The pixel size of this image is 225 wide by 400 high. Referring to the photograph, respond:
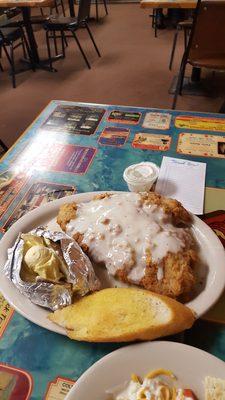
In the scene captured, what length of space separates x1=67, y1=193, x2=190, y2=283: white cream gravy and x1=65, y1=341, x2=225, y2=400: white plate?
169 millimetres

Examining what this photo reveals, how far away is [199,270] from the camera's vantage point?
81 centimetres

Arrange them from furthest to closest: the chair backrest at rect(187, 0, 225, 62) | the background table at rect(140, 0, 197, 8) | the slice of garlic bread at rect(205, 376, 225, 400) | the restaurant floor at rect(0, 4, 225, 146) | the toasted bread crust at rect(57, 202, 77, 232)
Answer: the restaurant floor at rect(0, 4, 225, 146), the background table at rect(140, 0, 197, 8), the chair backrest at rect(187, 0, 225, 62), the toasted bread crust at rect(57, 202, 77, 232), the slice of garlic bread at rect(205, 376, 225, 400)

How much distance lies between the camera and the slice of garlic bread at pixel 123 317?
0.65 meters

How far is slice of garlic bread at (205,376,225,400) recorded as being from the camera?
58 cm

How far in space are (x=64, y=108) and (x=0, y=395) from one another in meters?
1.31

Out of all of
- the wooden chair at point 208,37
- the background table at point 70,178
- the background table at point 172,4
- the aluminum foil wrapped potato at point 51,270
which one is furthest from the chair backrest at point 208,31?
the aluminum foil wrapped potato at point 51,270

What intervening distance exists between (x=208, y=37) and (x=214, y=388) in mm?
2503

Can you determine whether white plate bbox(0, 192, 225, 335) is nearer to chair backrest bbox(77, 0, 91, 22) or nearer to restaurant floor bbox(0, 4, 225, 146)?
restaurant floor bbox(0, 4, 225, 146)

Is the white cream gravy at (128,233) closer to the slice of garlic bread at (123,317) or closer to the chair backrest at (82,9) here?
the slice of garlic bread at (123,317)

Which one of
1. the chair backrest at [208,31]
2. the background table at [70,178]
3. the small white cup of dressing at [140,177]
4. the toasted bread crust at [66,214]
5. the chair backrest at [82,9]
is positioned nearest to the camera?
the background table at [70,178]

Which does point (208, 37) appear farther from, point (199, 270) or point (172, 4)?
point (199, 270)

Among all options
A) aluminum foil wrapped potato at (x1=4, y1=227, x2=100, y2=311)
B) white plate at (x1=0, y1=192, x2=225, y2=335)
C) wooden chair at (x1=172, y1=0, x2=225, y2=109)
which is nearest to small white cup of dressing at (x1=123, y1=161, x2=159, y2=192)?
white plate at (x1=0, y1=192, x2=225, y2=335)

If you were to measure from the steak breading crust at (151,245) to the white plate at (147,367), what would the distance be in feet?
0.44

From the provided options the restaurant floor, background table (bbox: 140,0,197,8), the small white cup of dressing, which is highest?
background table (bbox: 140,0,197,8)
